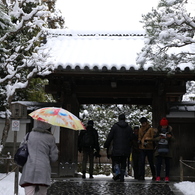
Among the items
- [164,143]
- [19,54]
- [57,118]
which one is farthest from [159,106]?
[57,118]

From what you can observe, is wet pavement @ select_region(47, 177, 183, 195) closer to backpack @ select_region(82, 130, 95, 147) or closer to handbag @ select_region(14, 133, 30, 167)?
backpack @ select_region(82, 130, 95, 147)

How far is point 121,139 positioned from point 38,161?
530 cm

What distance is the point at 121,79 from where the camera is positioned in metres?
11.6

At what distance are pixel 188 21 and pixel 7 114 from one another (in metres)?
6.20

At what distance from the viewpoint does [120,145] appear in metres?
10.5

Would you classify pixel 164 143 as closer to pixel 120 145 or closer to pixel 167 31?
pixel 120 145

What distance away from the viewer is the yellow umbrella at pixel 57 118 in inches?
224

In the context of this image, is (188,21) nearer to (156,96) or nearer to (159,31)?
(159,31)

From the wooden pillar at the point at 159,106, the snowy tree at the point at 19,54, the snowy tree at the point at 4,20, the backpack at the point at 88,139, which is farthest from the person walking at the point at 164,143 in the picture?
the snowy tree at the point at 4,20

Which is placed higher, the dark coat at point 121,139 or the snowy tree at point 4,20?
the snowy tree at point 4,20

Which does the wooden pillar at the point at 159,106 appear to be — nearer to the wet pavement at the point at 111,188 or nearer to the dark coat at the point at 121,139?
the dark coat at the point at 121,139

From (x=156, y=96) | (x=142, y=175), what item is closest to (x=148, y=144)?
(x=142, y=175)

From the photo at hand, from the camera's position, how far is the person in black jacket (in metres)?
10.4

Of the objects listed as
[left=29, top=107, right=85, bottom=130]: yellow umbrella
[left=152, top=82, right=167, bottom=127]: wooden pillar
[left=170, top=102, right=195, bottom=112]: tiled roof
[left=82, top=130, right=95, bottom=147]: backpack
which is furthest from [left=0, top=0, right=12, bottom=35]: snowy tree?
[left=170, top=102, right=195, bottom=112]: tiled roof
